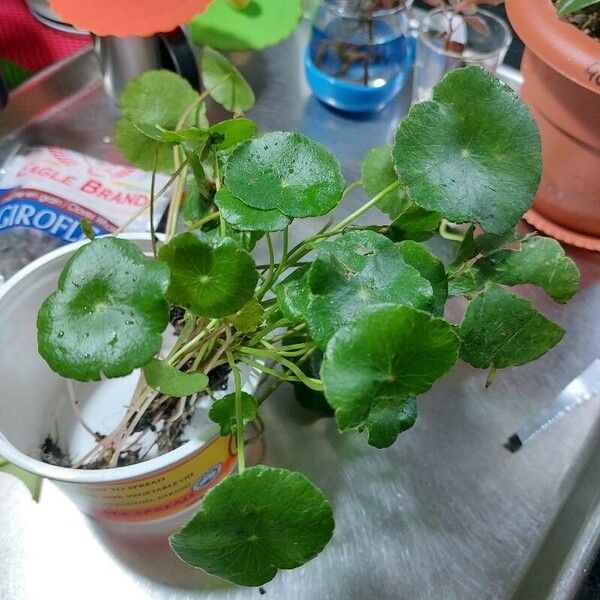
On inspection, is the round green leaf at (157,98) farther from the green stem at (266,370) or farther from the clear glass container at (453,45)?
the clear glass container at (453,45)

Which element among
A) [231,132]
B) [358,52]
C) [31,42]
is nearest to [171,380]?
[231,132]

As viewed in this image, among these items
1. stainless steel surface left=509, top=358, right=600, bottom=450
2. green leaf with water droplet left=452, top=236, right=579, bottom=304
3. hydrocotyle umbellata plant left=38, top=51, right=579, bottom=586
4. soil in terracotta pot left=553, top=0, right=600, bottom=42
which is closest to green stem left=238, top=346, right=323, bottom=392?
hydrocotyle umbellata plant left=38, top=51, right=579, bottom=586

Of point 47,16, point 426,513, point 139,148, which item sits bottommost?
point 426,513

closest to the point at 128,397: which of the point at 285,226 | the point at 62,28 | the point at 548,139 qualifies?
the point at 285,226

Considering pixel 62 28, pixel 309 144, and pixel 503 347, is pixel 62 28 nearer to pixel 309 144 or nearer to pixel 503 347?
pixel 309 144

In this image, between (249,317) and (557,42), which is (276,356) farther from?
(557,42)

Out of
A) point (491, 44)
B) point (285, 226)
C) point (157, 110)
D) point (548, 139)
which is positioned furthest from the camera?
point (491, 44)
